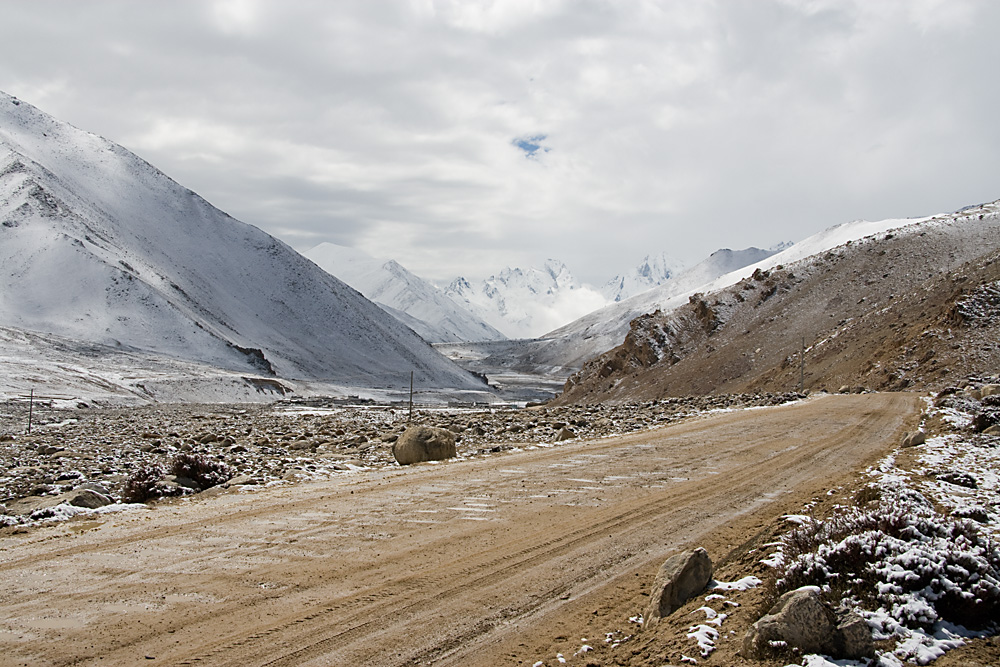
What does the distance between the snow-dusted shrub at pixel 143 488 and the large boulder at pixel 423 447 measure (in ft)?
18.5

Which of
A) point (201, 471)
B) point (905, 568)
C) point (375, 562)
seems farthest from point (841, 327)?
point (375, 562)

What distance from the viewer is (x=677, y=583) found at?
6918mm

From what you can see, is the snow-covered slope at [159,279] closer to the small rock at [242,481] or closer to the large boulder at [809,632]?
the small rock at [242,481]

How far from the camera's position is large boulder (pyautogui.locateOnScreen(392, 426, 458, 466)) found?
17.5 metres

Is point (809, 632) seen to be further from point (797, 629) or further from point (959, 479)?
point (959, 479)

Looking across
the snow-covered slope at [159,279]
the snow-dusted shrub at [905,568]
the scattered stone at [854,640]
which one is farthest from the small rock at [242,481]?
the snow-covered slope at [159,279]

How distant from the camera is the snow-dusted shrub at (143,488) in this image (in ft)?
42.6

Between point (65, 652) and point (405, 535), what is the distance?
4.49 metres

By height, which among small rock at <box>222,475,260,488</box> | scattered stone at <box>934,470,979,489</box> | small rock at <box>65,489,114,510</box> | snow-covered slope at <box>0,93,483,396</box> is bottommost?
scattered stone at <box>934,470,979,489</box>

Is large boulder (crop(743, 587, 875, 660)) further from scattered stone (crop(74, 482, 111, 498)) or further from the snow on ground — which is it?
scattered stone (crop(74, 482, 111, 498))

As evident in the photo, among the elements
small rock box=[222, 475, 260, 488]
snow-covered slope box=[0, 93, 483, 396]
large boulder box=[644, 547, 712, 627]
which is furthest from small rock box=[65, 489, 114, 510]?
snow-covered slope box=[0, 93, 483, 396]

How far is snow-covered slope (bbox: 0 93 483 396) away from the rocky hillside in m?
70.2

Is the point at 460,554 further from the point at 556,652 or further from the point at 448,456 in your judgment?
the point at 448,456

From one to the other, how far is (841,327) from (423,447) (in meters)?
48.9
